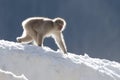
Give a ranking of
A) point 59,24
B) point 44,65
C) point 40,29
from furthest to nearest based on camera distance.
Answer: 1. point 59,24
2. point 40,29
3. point 44,65

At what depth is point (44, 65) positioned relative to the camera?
54.1ft

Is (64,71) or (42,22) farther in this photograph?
(42,22)

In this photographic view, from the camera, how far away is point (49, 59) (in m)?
16.7

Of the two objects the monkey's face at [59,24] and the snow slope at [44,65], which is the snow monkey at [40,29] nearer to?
the monkey's face at [59,24]

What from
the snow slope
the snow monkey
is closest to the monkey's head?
the snow monkey

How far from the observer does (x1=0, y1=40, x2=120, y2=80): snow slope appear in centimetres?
1598

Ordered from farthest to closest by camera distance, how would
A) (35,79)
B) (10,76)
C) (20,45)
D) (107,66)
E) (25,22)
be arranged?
(25,22), (107,66), (20,45), (35,79), (10,76)

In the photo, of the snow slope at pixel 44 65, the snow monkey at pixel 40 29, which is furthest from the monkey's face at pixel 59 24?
the snow slope at pixel 44 65

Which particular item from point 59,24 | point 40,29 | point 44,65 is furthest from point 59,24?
point 44,65

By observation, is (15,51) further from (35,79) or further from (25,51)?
(35,79)

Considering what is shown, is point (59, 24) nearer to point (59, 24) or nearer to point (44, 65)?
point (59, 24)

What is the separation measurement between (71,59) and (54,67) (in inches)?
48.2

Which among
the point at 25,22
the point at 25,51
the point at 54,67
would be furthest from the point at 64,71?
the point at 25,22

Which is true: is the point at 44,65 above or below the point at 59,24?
below
